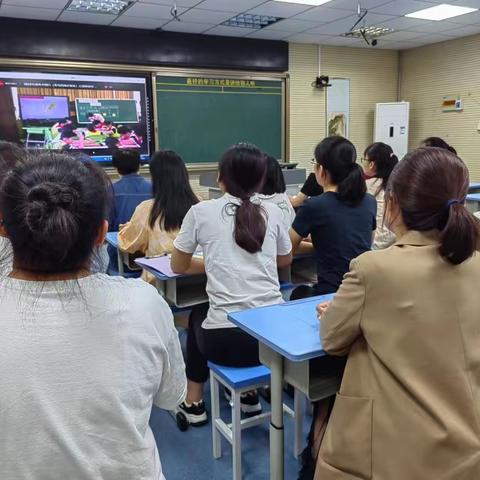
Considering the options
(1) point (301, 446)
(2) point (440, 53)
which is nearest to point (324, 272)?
(1) point (301, 446)

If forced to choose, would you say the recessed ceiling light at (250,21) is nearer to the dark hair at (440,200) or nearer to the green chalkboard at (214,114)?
the green chalkboard at (214,114)

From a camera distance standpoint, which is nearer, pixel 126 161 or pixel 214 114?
pixel 126 161

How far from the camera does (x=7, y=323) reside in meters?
0.76

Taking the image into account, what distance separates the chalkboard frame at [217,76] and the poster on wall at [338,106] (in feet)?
2.37

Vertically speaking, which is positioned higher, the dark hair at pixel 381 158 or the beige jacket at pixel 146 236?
the dark hair at pixel 381 158

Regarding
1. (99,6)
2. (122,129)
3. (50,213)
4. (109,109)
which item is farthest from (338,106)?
(50,213)

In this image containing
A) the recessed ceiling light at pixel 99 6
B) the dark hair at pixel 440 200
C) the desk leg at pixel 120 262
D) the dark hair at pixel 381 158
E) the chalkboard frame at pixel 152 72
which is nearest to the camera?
the dark hair at pixel 440 200

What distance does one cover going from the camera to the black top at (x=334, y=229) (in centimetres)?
211

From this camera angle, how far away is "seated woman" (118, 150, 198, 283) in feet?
8.59

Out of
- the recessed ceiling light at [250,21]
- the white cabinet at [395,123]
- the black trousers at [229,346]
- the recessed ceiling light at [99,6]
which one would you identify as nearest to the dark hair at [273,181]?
the black trousers at [229,346]

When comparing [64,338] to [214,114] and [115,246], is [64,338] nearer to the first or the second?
[115,246]

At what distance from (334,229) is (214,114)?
4176 mm

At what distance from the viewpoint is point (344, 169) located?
2.14 metres

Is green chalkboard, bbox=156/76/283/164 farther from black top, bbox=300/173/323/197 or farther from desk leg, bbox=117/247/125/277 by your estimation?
desk leg, bbox=117/247/125/277
